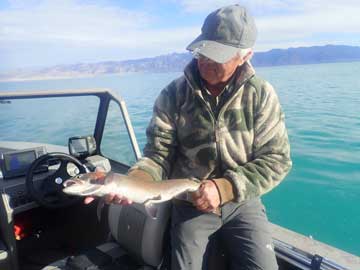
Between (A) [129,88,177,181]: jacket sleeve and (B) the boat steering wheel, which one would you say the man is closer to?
(A) [129,88,177,181]: jacket sleeve

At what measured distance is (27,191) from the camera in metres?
3.26

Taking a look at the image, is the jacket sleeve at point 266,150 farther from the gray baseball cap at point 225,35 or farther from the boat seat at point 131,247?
the boat seat at point 131,247

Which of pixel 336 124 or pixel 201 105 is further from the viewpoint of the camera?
pixel 336 124

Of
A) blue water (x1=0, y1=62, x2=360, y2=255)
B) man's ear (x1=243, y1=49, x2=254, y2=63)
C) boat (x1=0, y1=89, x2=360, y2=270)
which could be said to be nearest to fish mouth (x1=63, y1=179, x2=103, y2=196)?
boat (x1=0, y1=89, x2=360, y2=270)

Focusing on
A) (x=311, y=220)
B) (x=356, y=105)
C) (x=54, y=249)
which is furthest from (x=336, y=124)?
→ (x=54, y=249)

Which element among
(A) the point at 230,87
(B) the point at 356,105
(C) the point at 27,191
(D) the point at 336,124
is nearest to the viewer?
(A) the point at 230,87

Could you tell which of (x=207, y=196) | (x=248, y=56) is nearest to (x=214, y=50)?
(x=248, y=56)

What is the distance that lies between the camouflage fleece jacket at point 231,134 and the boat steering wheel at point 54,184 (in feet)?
3.79

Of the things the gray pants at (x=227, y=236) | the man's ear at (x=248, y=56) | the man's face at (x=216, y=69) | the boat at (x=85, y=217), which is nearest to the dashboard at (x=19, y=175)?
the boat at (x=85, y=217)

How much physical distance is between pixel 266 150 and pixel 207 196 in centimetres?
55

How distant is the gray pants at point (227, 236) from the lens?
2326 millimetres

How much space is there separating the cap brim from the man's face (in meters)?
0.06

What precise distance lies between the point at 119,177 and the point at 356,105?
19.7m

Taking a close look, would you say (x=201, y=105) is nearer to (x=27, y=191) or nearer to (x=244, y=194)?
(x=244, y=194)
